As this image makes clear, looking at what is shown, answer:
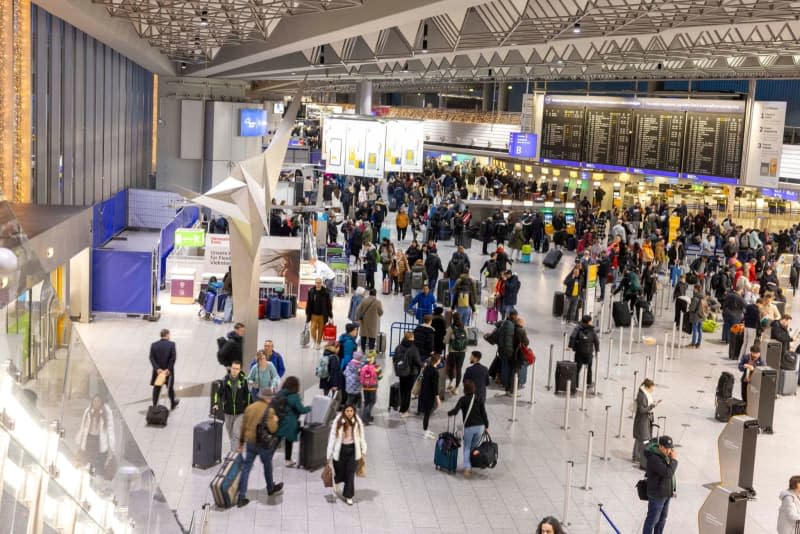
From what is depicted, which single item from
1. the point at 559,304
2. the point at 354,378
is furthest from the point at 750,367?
the point at 559,304

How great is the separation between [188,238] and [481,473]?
13534mm

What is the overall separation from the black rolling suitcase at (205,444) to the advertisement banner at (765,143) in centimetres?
2546

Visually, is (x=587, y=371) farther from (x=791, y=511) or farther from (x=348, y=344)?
(x=791, y=511)

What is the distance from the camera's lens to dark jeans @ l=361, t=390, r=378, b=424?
14.7 metres

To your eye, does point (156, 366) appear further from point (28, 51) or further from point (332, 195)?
point (332, 195)

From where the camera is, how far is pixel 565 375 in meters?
17.1

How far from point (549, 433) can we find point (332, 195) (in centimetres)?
3457

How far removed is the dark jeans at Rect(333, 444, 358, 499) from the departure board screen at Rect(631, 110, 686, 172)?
2731 cm

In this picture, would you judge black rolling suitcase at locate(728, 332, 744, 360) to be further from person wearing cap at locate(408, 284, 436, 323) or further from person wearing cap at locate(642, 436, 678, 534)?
person wearing cap at locate(642, 436, 678, 534)

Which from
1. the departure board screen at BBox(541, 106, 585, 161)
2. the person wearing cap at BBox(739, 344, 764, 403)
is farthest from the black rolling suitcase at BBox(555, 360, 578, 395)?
the departure board screen at BBox(541, 106, 585, 161)

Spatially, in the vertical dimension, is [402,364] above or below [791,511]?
above

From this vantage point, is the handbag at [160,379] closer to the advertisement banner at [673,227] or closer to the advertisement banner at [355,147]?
the advertisement banner at [355,147]

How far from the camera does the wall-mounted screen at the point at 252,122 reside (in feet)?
139

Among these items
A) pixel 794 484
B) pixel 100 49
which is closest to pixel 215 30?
pixel 100 49
